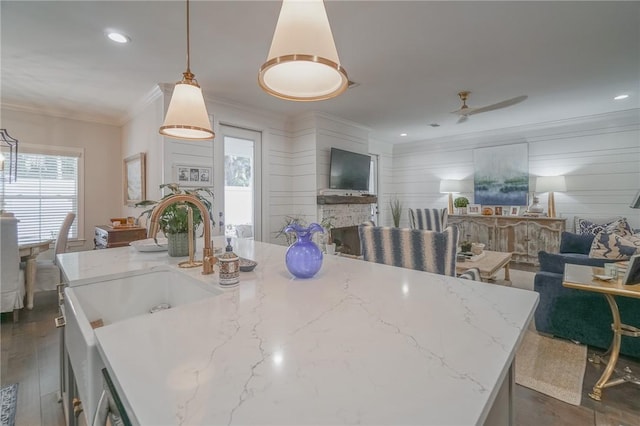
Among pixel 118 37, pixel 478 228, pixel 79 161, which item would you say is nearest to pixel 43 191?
pixel 79 161

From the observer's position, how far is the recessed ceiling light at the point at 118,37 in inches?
92.7

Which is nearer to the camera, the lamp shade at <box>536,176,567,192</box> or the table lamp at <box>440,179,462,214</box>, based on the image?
the lamp shade at <box>536,176,567,192</box>

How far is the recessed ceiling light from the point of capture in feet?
7.72

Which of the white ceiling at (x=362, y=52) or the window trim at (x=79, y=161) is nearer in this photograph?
the white ceiling at (x=362, y=52)

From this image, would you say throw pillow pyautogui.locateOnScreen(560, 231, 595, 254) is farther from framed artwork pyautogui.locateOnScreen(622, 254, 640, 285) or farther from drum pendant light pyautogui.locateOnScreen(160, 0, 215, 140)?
drum pendant light pyautogui.locateOnScreen(160, 0, 215, 140)

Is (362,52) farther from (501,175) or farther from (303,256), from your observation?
(501,175)

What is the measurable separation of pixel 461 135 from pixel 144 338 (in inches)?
262

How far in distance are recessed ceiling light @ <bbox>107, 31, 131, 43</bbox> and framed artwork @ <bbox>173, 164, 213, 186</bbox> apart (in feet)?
4.50

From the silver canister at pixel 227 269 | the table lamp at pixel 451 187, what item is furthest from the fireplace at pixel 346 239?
the silver canister at pixel 227 269

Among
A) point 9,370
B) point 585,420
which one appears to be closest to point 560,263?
point 585,420

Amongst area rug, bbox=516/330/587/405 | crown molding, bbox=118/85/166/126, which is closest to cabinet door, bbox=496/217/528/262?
area rug, bbox=516/330/587/405

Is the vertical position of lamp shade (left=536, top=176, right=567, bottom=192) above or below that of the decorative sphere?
above

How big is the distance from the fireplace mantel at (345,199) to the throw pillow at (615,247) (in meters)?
3.13

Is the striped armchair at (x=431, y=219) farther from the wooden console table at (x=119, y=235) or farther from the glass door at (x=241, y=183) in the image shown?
the wooden console table at (x=119, y=235)
